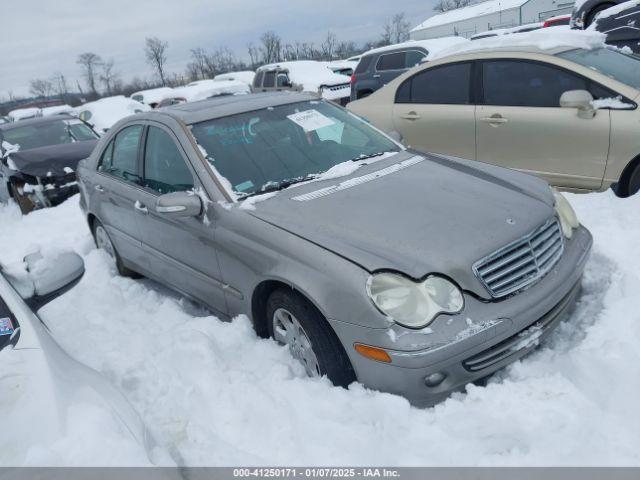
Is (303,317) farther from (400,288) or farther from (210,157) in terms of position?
(210,157)

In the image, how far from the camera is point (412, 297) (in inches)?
90.4

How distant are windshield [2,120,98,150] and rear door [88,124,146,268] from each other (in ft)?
16.3

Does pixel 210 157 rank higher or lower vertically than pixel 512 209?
higher

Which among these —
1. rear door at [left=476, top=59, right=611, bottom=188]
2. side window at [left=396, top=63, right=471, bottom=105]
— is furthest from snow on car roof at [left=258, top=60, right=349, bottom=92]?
rear door at [left=476, top=59, right=611, bottom=188]

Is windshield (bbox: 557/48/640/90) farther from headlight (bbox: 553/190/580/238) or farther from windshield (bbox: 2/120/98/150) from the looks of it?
windshield (bbox: 2/120/98/150)

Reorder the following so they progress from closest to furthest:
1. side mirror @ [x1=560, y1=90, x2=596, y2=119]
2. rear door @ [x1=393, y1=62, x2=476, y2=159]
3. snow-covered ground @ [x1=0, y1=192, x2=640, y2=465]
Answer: snow-covered ground @ [x1=0, y1=192, x2=640, y2=465], side mirror @ [x1=560, y1=90, x2=596, y2=119], rear door @ [x1=393, y1=62, x2=476, y2=159]

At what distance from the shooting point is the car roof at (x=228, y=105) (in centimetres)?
357

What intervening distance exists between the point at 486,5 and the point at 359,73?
158 feet

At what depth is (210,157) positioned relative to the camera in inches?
128

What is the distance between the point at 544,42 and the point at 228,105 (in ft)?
11.5

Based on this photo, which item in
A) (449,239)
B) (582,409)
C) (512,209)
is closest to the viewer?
(582,409)

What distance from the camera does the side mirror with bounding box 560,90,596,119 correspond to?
4.30 metres

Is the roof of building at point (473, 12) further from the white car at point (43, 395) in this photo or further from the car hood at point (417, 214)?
the white car at point (43, 395)

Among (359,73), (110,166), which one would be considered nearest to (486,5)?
(359,73)
